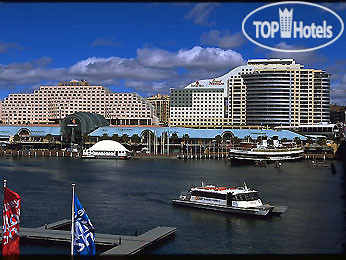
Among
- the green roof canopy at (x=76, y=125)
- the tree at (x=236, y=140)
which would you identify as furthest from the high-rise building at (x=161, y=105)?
the tree at (x=236, y=140)

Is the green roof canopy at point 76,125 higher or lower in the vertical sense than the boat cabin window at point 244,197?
higher

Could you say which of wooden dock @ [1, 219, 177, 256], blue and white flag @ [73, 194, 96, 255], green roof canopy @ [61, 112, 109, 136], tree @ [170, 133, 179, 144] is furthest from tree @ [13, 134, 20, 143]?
blue and white flag @ [73, 194, 96, 255]

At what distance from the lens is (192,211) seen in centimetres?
1234

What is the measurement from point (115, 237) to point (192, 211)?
3.77 meters

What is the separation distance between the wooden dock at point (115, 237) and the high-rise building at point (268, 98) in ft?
122

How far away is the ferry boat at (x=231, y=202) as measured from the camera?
11.8m

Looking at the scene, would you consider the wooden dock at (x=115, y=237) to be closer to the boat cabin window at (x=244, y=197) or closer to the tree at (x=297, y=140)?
the boat cabin window at (x=244, y=197)

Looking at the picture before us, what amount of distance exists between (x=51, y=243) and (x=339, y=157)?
89.6 feet

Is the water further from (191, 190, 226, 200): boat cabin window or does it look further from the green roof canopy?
the green roof canopy

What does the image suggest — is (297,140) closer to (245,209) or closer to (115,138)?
(115,138)

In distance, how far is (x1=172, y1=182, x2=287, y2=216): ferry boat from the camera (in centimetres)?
1180

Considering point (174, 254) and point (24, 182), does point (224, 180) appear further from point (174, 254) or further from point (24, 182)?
point (174, 254)

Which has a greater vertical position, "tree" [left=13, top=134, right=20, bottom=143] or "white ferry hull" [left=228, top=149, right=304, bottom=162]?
"tree" [left=13, top=134, right=20, bottom=143]

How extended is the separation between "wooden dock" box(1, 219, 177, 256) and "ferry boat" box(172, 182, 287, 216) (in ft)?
8.42
